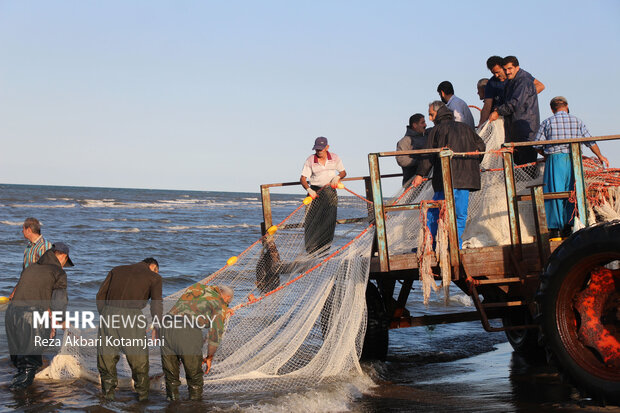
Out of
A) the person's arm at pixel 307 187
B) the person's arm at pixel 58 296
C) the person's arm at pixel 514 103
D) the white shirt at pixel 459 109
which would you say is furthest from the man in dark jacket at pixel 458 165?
the person's arm at pixel 58 296

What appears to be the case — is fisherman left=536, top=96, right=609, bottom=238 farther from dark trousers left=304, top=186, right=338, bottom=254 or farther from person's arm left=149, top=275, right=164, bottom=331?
person's arm left=149, top=275, right=164, bottom=331

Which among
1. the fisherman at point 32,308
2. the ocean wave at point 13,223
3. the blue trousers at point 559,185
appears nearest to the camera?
the blue trousers at point 559,185

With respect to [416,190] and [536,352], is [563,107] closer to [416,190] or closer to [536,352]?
[416,190]

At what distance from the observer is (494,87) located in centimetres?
776

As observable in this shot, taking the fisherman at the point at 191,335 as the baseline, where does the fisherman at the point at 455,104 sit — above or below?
above

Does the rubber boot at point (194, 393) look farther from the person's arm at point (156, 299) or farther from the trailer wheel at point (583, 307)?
the trailer wheel at point (583, 307)

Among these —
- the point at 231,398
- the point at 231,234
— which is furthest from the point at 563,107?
the point at 231,234

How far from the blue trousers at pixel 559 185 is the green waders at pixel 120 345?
3.83 m

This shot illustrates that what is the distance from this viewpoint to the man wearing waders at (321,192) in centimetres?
786

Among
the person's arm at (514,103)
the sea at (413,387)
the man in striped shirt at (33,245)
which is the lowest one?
the sea at (413,387)

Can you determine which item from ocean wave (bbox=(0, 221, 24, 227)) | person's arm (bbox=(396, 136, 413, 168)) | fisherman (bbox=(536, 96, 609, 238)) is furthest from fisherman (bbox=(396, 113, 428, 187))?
ocean wave (bbox=(0, 221, 24, 227))

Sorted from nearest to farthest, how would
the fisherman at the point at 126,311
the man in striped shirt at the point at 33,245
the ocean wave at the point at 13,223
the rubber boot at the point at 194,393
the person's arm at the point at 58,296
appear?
1. the fisherman at the point at 126,311
2. the rubber boot at the point at 194,393
3. the person's arm at the point at 58,296
4. the man in striped shirt at the point at 33,245
5. the ocean wave at the point at 13,223

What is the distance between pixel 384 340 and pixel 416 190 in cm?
169

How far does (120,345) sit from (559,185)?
4215mm
